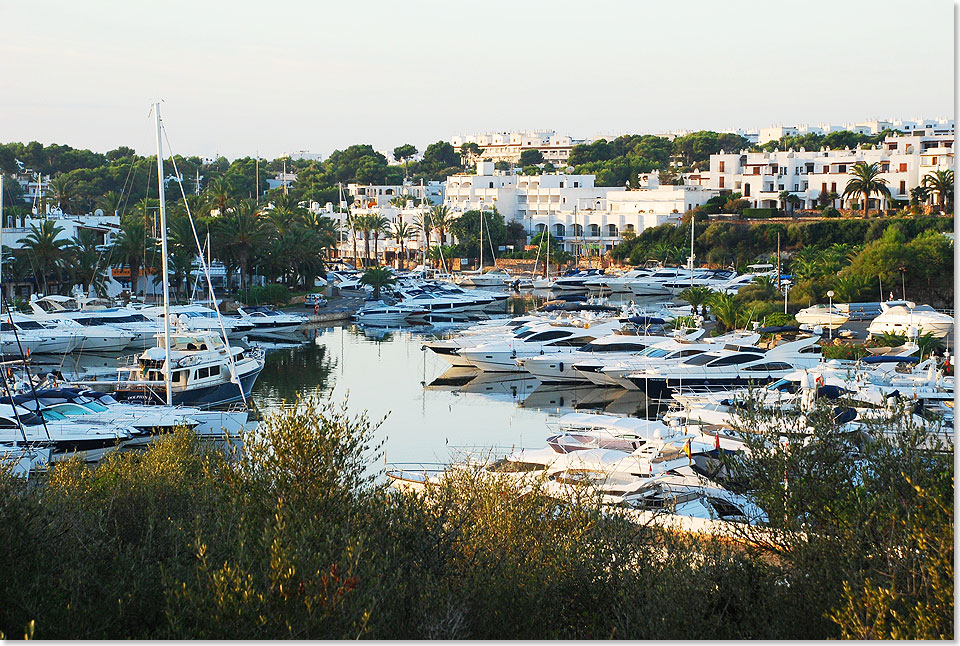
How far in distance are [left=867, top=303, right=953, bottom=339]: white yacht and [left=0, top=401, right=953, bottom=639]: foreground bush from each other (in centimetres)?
1944

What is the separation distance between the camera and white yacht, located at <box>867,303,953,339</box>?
2586 centimetres

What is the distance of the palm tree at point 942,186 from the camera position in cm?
4606

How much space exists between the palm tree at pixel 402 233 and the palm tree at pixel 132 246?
22924 millimetres

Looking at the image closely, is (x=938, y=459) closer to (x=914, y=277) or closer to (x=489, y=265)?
(x=914, y=277)

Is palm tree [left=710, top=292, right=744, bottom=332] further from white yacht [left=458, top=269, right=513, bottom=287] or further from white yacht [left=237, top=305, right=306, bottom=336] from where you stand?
white yacht [left=458, top=269, right=513, bottom=287]

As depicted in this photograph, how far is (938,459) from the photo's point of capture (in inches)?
290

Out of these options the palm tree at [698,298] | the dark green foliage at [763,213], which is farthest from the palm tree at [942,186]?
the palm tree at [698,298]

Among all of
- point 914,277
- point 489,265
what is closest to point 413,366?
point 914,277

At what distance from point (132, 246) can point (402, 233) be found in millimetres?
24708

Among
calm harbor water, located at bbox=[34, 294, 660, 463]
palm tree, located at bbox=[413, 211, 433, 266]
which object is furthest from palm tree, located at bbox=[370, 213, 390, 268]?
calm harbor water, located at bbox=[34, 294, 660, 463]

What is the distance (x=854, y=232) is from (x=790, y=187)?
10641 mm

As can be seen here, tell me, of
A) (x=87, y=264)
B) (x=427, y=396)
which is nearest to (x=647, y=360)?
(x=427, y=396)

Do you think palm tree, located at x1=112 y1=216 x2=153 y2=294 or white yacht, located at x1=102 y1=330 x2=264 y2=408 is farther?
palm tree, located at x1=112 y1=216 x2=153 y2=294

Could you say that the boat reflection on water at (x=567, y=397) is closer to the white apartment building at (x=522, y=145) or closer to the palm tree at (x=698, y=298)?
the palm tree at (x=698, y=298)
